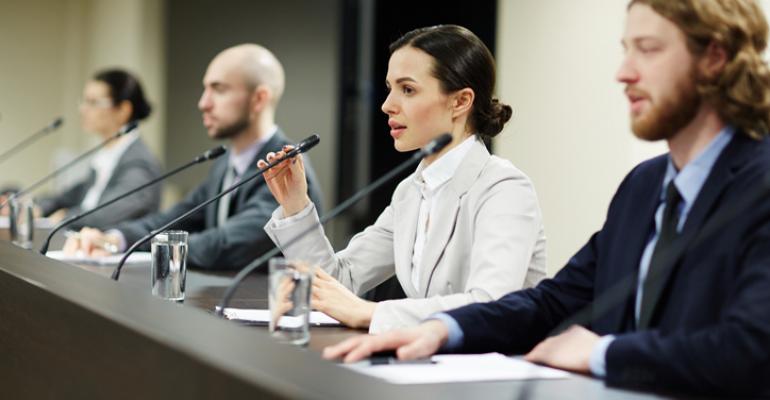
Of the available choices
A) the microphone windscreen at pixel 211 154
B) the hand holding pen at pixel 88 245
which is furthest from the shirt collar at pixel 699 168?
the hand holding pen at pixel 88 245

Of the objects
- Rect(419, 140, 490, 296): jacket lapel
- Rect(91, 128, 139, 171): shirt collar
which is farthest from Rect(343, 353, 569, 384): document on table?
Rect(91, 128, 139, 171): shirt collar

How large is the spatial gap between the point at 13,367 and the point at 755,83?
5.08 ft

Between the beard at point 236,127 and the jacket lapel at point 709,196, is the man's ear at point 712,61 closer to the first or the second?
the jacket lapel at point 709,196

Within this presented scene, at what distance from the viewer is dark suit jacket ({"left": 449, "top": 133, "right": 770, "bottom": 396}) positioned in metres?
1.36

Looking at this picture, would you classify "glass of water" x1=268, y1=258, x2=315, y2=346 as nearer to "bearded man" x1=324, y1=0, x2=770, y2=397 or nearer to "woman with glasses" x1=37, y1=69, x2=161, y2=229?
"bearded man" x1=324, y1=0, x2=770, y2=397

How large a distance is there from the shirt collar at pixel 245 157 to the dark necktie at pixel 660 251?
2253mm

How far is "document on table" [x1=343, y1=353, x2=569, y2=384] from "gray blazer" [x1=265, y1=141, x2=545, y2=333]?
35 cm

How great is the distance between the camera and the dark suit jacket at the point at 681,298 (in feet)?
4.48

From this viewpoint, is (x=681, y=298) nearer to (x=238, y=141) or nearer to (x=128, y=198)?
(x=238, y=141)

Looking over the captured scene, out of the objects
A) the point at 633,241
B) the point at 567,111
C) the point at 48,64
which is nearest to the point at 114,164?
the point at 567,111

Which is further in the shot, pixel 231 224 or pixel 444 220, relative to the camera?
pixel 231 224

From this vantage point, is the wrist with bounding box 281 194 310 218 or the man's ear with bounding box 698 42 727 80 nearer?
the man's ear with bounding box 698 42 727 80

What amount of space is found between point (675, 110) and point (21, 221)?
2.63m

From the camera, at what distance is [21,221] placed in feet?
11.8
